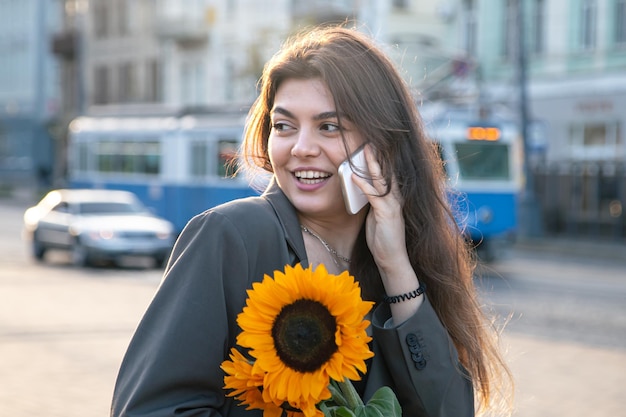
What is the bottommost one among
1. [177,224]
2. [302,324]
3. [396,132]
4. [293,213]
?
[177,224]

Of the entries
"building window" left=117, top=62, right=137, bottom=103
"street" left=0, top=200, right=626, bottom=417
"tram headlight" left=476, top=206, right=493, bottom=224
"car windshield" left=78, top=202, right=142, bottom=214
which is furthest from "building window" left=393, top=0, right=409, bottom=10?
"street" left=0, top=200, right=626, bottom=417

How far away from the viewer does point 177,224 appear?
86.7 feet

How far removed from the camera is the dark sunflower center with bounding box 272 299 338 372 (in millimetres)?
2037

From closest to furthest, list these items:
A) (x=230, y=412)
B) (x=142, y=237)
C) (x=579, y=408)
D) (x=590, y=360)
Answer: (x=230, y=412) → (x=579, y=408) → (x=590, y=360) → (x=142, y=237)

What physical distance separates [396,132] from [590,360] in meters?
7.20

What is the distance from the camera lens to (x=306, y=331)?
6.77ft

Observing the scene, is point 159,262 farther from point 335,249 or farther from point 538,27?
point 538,27

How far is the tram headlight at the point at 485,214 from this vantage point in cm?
2009

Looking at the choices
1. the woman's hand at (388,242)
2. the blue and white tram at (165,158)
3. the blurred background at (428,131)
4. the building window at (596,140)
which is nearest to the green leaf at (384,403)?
the woman's hand at (388,242)

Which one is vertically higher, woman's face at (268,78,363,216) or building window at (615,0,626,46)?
building window at (615,0,626,46)

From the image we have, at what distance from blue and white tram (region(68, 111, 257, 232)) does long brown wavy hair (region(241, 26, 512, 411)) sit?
2047 centimetres

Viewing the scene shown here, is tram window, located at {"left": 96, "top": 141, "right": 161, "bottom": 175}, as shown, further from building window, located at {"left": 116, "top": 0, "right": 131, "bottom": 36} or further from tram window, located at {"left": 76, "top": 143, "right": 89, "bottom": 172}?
A: building window, located at {"left": 116, "top": 0, "right": 131, "bottom": 36}

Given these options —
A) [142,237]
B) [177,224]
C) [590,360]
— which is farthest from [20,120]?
[590,360]

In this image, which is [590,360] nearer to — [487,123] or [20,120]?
[487,123]
